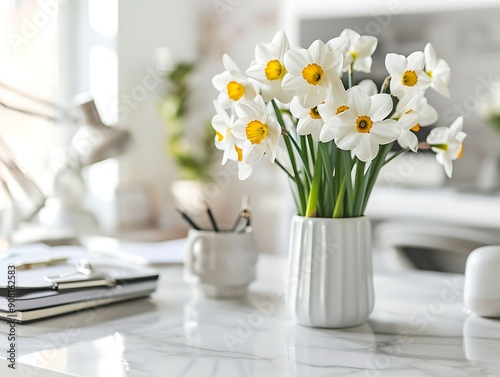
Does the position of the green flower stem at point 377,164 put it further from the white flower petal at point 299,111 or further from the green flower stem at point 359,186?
the white flower petal at point 299,111

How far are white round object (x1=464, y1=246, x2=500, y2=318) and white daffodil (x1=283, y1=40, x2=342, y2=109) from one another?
388 millimetres

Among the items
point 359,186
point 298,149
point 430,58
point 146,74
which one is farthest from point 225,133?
point 146,74

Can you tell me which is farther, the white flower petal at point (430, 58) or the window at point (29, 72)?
the window at point (29, 72)

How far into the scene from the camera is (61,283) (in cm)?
113

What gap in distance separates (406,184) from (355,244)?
2330mm

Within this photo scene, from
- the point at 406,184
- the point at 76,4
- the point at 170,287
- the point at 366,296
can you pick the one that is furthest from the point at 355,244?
the point at 76,4

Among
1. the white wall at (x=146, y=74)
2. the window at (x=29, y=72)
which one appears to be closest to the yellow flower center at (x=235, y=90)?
the window at (x=29, y=72)

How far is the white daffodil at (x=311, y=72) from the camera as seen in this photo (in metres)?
0.97

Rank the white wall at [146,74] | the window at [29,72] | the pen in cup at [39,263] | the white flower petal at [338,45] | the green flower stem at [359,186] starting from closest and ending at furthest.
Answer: the white flower petal at [338,45]
the green flower stem at [359,186]
the pen in cup at [39,263]
the window at [29,72]
the white wall at [146,74]

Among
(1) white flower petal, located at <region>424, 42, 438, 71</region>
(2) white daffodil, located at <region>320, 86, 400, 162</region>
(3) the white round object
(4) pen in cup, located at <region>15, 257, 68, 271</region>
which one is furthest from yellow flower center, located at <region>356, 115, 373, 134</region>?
(4) pen in cup, located at <region>15, 257, 68, 271</region>

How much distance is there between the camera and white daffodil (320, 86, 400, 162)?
954 mm

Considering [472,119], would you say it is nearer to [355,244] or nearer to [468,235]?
[468,235]

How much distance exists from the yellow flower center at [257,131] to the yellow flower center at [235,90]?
0.25ft

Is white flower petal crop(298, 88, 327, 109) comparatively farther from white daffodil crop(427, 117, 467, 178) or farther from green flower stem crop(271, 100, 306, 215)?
white daffodil crop(427, 117, 467, 178)
